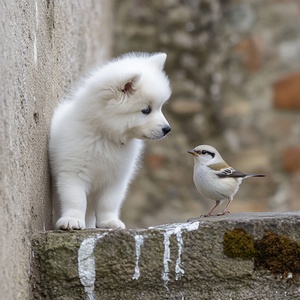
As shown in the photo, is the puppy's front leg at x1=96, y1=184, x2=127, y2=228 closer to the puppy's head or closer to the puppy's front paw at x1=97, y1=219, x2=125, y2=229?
the puppy's front paw at x1=97, y1=219, x2=125, y2=229

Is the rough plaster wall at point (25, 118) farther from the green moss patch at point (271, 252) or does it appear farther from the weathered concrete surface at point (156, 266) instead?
the green moss patch at point (271, 252)

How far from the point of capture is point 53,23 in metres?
3.64

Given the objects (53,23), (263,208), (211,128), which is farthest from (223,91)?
(53,23)

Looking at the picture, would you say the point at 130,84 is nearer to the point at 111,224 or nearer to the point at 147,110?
the point at 147,110

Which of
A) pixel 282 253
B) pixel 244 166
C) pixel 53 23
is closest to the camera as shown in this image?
pixel 282 253

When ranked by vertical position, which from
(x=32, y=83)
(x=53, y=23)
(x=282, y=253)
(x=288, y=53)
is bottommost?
(x=282, y=253)

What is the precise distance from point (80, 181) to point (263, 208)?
328cm

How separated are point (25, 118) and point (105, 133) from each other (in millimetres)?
540

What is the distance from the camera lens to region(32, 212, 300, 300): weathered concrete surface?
113 inches

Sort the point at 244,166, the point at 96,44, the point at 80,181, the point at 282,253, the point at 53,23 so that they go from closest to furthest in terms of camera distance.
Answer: the point at 282,253 < the point at 80,181 < the point at 53,23 < the point at 96,44 < the point at 244,166

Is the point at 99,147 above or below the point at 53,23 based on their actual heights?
below

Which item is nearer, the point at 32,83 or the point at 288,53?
the point at 32,83

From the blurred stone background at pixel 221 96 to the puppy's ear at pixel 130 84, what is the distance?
3.11 m

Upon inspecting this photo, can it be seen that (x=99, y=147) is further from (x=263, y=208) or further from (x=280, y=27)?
(x=280, y=27)
